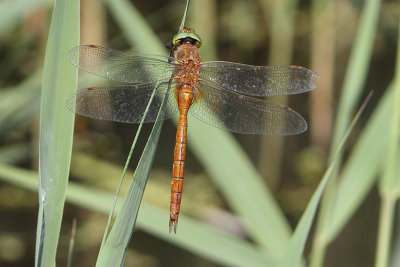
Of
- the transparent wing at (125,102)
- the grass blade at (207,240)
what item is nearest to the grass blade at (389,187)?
the grass blade at (207,240)

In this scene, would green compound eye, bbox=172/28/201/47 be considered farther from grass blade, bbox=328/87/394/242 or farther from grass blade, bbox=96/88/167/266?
grass blade, bbox=96/88/167/266

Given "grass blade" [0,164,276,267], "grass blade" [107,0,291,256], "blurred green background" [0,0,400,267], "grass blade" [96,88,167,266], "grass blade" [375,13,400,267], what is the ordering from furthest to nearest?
"blurred green background" [0,0,400,267]
"grass blade" [107,0,291,256]
"grass blade" [0,164,276,267]
"grass blade" [375,13,400,267]
"grass blade" [96,88,167,266]

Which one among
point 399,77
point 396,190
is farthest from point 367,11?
point 396,190

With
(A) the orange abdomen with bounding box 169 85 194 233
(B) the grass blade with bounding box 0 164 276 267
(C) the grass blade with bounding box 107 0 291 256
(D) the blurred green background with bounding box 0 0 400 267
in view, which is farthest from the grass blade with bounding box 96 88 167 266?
(D) the blurred green background with bounding box 0 0 400 267

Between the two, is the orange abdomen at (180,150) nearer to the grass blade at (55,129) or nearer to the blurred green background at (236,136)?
the grass blade at (55,129)

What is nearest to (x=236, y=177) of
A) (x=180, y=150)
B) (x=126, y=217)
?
(x=180, y=150)

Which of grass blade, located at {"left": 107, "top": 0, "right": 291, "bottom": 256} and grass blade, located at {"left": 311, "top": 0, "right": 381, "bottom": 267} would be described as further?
grass blade, located at {"left": 107, "top": 0, "right": 291, "bottom": 256}
